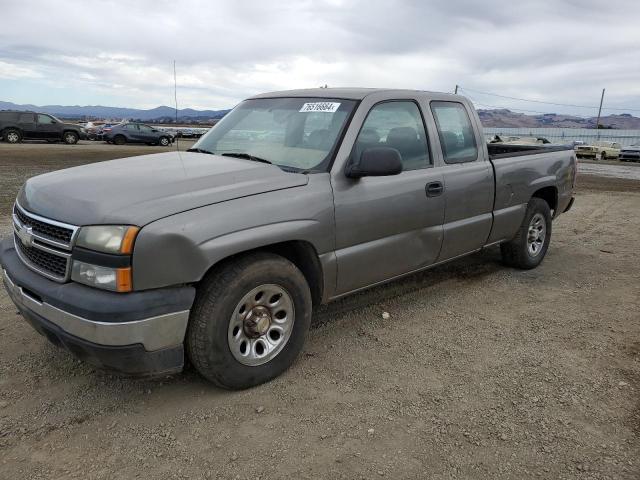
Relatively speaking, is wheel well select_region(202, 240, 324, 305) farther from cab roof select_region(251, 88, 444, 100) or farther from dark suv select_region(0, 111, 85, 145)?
dark suv select_region(0, 111, 85, 145)

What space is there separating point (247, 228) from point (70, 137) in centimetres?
2751

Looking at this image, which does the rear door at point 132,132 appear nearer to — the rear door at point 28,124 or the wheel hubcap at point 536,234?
the rear door at point 28,124

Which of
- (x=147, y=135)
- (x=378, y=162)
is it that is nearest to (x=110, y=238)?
(x=378, y=162)

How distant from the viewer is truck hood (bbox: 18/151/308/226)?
2.66 meters

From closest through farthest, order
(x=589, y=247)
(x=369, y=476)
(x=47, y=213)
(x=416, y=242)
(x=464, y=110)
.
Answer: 1. (x=369, y=476)
2. (x=47, y=213)
3. (x=416, y=242)
4. (x=464, y=110)
5. (x=589, y=247)

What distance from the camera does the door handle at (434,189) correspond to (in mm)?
4047

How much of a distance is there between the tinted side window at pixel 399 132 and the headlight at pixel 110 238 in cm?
170

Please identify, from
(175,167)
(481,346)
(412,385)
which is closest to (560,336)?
(481,346)

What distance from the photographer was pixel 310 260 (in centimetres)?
338

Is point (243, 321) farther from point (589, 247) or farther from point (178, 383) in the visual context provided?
point (589, 247)

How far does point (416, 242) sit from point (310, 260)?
107 cm

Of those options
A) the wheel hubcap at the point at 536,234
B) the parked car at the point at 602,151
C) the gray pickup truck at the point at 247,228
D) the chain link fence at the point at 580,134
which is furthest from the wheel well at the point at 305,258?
the chain link fence at the point at 580,134

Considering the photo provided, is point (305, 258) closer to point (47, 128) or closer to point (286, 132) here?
point (286, 132)

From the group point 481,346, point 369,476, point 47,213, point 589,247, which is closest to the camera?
point 369,476
